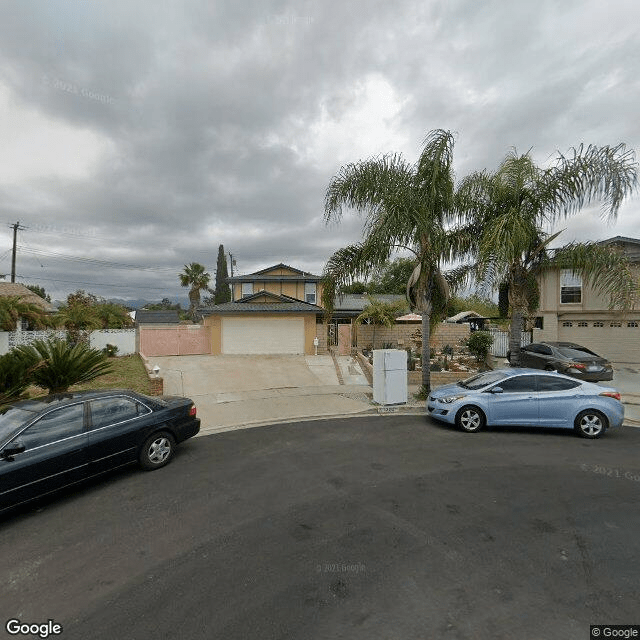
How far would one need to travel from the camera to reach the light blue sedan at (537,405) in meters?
7.05

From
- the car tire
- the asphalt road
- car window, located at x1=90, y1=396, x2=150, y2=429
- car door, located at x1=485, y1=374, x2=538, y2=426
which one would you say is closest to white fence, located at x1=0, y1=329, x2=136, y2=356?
car window, located at x1=90, y1=396, x2=150, y2=429

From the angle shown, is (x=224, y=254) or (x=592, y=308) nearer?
(x=592, y=308)

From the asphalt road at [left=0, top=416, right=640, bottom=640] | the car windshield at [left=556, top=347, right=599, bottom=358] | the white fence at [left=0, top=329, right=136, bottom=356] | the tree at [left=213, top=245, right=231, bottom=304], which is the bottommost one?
the asphalt road at [left=0, top=416, right=640, bottom=640]

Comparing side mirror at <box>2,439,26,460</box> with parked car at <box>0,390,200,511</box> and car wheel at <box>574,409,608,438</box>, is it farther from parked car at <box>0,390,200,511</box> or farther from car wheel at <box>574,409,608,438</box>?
car wheel at <box>574,409,608,438</box>

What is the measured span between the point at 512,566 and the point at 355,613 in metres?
1.64

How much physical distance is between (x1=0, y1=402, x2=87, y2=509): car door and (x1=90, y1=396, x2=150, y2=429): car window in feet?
0.57

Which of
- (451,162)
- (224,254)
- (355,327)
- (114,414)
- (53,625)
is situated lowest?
(53,625)

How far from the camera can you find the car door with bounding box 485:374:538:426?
7.20 metres

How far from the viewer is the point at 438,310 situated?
424 inches

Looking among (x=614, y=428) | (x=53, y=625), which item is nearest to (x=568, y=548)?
(x=53, y=625)

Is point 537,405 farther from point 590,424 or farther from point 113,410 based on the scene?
point 113,410

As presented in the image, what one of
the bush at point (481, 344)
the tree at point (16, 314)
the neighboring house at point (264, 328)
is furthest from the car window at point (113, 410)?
the bush at point (481, 344)

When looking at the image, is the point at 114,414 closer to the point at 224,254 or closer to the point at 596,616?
the point at 596,616

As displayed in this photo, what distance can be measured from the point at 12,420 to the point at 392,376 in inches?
312
